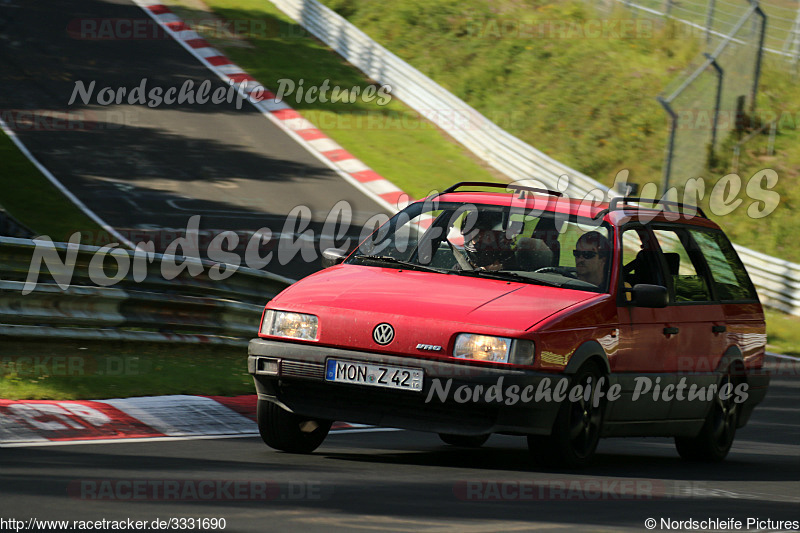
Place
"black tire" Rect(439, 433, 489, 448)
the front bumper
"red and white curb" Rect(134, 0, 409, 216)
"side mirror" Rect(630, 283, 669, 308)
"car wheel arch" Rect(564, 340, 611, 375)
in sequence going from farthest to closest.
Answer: "red and white curb" Rect(134, 0, 409, 216) → "black tire" Rect(439, 433, 489, 448) → "side mirror" Rect(630, 283, 669, 308) → "car wheel arch" Rect(564, 340, 611, 375) → the front bumper

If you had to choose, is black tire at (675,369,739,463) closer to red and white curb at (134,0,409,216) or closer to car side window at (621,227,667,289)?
car side window at (621,227,667,289)

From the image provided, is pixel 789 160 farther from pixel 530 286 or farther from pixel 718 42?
pixel 530 286

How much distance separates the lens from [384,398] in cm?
694

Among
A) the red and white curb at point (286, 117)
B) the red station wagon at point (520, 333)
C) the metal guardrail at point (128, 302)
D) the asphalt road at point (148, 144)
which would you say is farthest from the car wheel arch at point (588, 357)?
the red and white curb at point (286, 117)

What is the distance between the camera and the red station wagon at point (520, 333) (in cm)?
685

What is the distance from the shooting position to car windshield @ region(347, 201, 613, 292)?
305 inches

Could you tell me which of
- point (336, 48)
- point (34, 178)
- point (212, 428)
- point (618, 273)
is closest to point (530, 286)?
point (618, 273)

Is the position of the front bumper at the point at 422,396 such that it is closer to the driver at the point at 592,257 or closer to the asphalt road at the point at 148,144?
the driver at the point at 592,257

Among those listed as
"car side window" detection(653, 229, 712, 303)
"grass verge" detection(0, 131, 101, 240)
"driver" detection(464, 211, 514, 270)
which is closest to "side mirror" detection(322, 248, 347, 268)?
"driver" detection(464, 211, 514, 270)

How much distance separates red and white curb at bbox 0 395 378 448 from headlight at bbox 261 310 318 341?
1.14 meters

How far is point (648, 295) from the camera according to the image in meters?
7.68

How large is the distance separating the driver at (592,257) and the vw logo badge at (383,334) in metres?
1.45

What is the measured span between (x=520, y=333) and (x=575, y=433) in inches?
32.6

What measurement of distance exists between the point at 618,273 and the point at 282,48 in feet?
82.6
